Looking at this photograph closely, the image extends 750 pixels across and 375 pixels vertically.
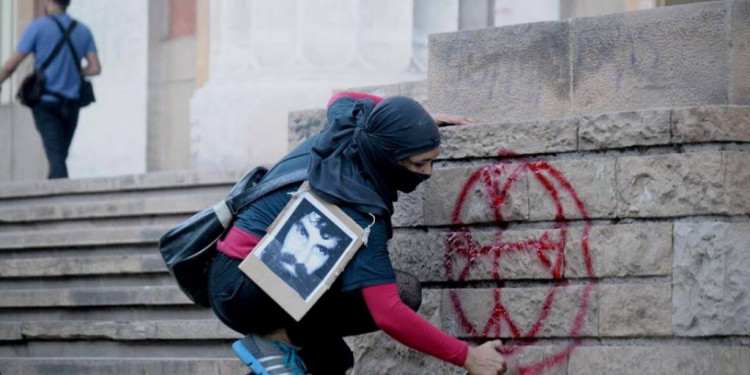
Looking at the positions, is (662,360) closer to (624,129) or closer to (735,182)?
(735,182)

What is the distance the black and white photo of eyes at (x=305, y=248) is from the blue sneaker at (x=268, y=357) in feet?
1.07

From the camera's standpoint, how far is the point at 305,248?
5.84m

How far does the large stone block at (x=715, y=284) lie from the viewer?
600 cm

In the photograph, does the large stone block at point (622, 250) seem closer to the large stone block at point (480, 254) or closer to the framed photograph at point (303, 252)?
the large stone block at point (480, 254)

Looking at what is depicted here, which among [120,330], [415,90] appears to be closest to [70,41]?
[120,330]

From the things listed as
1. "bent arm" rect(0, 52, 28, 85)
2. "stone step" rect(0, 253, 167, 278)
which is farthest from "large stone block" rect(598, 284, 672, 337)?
"bent arm" rect(0, 52, 28, 85)

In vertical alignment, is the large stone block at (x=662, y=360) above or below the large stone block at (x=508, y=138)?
below

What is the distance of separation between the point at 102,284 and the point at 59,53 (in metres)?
2.46

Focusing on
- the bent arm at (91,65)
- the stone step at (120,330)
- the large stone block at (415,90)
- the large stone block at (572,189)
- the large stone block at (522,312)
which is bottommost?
the stone step at (120,330)

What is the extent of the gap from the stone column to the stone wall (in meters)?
4.14

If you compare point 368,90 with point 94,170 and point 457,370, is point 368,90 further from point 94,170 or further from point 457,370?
point 94,170

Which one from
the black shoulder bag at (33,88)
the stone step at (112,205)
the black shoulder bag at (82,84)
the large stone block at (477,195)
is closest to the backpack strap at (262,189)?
the large stone block at (477,195)

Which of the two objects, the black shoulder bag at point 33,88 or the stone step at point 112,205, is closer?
the stone step at point 112,205

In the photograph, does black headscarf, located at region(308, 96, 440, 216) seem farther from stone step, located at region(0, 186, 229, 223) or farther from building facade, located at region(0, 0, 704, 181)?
building facade, located at region(0, 0, 704, 181)
